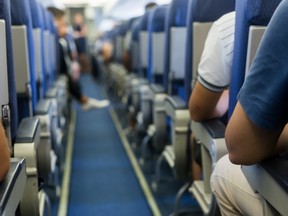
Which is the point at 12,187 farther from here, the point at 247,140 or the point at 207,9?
the point at 207,9

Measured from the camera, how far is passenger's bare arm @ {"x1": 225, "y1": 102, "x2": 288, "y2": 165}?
119 centimetres

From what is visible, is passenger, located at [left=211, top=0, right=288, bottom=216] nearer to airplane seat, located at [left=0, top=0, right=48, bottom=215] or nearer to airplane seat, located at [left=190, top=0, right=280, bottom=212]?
airplane seat, located at [left=190, top=0, right=280, bottom=212]

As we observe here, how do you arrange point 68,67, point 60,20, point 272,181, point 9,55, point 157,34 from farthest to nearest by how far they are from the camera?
1. point 60,20
2. point 68,67
3. point 157,34
4. point 9,55
5. point 272,181

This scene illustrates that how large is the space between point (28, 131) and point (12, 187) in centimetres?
68

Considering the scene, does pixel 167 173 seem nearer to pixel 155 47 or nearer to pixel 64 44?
pixel 155 47

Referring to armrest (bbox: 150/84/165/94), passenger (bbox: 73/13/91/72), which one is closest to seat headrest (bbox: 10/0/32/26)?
armrest (bbox: 150/84/165/94)

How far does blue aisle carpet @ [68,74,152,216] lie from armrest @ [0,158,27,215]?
5.22 feet

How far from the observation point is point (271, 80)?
1.08 metres

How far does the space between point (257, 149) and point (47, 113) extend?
164cm

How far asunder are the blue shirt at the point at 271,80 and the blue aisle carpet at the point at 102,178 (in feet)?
6.36

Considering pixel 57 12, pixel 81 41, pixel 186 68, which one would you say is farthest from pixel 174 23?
pixel 81 41

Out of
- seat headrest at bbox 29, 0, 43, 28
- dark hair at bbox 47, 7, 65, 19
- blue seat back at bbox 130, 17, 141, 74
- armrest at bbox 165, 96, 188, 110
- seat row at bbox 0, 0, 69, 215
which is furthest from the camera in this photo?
dark hair at bbox 47, 7, 65, 19

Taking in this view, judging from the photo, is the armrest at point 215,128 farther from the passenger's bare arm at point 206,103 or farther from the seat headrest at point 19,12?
the seat headrest at point 19,12

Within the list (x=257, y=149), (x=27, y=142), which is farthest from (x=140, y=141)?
(x=257, y=149)
